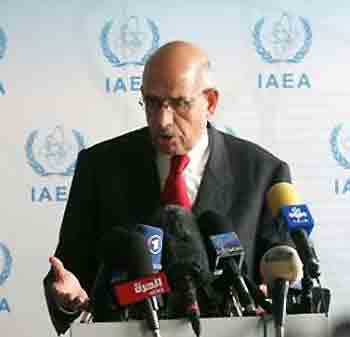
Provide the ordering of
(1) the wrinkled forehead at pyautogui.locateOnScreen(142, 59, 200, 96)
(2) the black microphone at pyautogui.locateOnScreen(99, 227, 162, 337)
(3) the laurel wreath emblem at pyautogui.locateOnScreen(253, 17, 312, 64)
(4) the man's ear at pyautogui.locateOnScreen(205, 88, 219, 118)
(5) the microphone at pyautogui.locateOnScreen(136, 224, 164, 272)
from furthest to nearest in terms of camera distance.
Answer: (3) the laurel wreath emblem at pyautogui.locateOnScreen(253, 17, 312, 64) < (4) the man's ear at pyautogui.locateOnScreen(205, 88, 219, 118) < (1) the wrinkled forehead at pyautogui.locateOnScreen(142, 59, 200, 96) < (5) the microphone at pyautogui.locateOnScreen(136, 224, 164, 272) < (2) the black microphone at pyautogui.locateOnScreen(99, 227, 162, 337)

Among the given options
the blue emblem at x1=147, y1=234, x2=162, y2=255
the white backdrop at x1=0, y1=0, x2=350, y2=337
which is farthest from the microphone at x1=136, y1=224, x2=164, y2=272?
the white backdrop at x1=0, y1=0, x2=350, y2=337

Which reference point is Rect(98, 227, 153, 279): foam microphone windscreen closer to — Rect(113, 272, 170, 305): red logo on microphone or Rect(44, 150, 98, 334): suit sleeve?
Rect(113, 272, 170, 305): red logo on microphone

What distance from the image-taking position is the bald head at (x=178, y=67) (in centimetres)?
183

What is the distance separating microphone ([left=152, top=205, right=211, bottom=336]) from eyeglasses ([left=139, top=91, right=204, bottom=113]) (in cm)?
33

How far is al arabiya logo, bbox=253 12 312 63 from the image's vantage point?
3178 mm

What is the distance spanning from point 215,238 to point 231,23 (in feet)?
6.14

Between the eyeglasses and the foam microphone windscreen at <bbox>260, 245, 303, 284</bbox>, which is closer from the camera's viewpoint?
the foam microphone windscreen at <bbox>260, 245, 303, 284</bbox>

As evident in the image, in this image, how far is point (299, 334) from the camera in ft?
4.19

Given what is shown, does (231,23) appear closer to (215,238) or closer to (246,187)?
(246,187)

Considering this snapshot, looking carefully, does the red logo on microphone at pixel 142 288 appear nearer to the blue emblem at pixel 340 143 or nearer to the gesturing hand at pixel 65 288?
the gesturing hand at pixel 65 288

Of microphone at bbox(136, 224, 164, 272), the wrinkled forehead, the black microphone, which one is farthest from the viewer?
the wrinkled forehead

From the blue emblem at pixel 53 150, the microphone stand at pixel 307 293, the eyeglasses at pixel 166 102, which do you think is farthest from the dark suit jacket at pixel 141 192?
the blue emblem at pixel 53 150

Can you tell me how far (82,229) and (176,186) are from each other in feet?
0.75

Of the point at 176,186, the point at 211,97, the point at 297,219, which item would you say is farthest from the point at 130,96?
the point at 297,219
